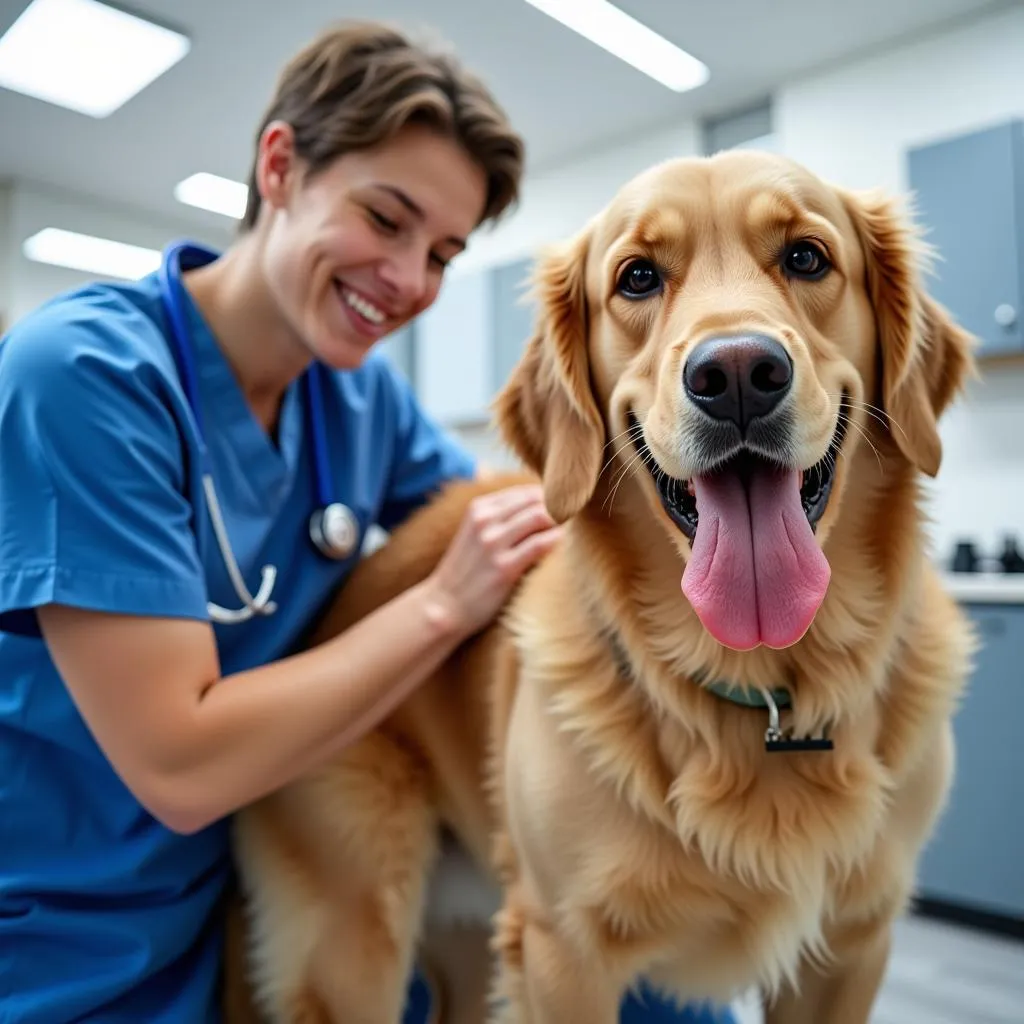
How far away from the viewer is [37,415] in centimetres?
93

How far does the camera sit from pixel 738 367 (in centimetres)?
70

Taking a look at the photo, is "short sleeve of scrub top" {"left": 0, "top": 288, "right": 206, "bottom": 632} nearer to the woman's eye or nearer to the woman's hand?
the woman's hand

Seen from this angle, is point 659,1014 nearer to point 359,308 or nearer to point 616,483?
point 616,483

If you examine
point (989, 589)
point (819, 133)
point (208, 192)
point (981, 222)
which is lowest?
point (989, 589)

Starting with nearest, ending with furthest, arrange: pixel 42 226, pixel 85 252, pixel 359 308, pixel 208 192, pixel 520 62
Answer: pixel 359 308, pixel 520 62, pixel 208 192, pixel 42 226, pixel 85 252

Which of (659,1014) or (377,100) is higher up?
(377,100)

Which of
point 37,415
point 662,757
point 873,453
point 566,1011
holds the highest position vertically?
point 37,415

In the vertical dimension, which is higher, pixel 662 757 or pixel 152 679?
pixel 152 679

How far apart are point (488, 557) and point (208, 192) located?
4.74 m

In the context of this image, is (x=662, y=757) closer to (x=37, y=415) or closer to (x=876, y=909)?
(x=876, y=909)

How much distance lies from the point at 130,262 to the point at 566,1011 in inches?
231

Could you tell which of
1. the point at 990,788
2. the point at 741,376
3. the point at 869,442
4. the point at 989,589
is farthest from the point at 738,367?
the point at 990,788

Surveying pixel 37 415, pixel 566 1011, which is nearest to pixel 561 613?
pixel 566 1011

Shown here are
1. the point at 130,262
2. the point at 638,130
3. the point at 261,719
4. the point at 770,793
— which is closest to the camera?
the point at 770,793
